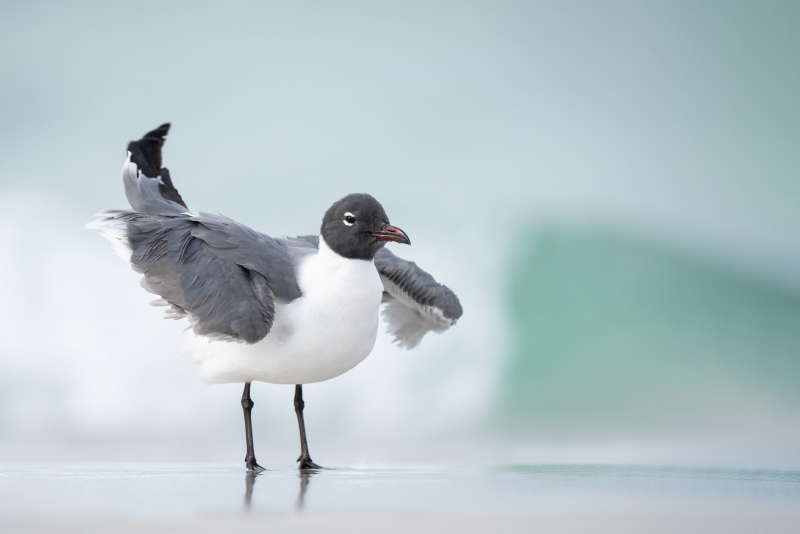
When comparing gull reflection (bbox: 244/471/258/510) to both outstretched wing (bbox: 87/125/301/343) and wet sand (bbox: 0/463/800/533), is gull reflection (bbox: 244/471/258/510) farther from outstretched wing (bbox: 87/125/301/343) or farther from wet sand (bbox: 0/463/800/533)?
outstretched wing (bbox: 87/125/301/343)

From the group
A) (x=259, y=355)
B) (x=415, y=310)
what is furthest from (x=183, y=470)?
(x=415, y=310)

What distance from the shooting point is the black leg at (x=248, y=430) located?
524 cm

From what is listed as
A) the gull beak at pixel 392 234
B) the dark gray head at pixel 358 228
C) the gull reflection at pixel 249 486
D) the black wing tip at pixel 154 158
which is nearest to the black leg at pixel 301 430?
the gull reflection at pixel 249 486

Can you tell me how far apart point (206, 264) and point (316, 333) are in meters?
0.70

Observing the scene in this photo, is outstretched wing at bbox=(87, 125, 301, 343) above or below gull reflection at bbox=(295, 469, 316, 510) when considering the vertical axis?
above

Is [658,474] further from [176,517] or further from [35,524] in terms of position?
[35,524]

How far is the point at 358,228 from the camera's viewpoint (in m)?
4.90

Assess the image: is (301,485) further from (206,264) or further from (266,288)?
(206,264)

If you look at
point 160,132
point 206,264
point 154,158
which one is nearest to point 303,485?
point 206,264

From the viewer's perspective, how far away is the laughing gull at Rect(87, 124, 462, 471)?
190 inches

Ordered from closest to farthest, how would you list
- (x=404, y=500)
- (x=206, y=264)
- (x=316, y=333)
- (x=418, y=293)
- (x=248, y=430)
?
1. (x=404, y=500)
2. (x=316, y=333)
3. (x=206, y=264)
4. (x=248, y=430)
5. (x=418, y=293)

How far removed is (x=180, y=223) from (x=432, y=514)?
8.17 feet

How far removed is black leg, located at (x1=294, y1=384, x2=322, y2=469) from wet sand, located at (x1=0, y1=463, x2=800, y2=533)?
0.60 feet

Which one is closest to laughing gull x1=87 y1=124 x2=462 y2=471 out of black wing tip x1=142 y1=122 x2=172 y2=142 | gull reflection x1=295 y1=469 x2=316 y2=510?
gull reflection x1=295 y1=469 x2=316 y2=510
